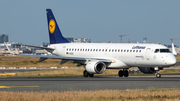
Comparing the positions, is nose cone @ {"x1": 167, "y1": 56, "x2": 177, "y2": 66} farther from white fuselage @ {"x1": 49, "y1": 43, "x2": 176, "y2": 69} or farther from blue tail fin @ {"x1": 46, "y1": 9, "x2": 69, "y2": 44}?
blue tail fin @ {"x1": 46, "y1": 9, "x2": 69, "y2": 44}

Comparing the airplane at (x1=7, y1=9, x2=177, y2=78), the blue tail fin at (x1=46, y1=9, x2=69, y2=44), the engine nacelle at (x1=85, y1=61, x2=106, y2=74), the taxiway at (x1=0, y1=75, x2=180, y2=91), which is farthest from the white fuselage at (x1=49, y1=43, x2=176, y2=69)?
the taxiway at (x1=0, y1=75, x2=180, y2=91)

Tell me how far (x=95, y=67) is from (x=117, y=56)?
3842 millimetres

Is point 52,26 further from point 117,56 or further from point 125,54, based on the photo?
point 125,54

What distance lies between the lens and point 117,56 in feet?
140

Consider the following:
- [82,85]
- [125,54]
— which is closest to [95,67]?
[125,54]

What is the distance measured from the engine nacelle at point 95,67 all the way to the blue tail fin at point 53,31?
10.5m

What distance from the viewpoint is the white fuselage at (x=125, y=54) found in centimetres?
3953

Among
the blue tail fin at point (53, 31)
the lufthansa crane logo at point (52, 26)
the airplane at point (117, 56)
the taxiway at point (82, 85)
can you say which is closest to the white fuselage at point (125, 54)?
the airplane at point (117, 56)

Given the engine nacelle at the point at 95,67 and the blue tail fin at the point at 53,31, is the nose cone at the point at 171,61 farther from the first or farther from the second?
the blue tail fin at the point at 53,31

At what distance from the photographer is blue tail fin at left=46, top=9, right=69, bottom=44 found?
50.8 metres

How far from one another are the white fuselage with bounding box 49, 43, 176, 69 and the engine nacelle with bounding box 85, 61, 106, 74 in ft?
4.65

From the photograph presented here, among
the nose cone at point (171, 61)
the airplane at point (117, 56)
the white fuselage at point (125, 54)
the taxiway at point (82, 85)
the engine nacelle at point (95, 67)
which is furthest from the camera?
the engine nacelle at point (95, 67)

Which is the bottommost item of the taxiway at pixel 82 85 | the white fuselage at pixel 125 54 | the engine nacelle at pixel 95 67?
the taxiway at pixel 82 85

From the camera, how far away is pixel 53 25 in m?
51.5
